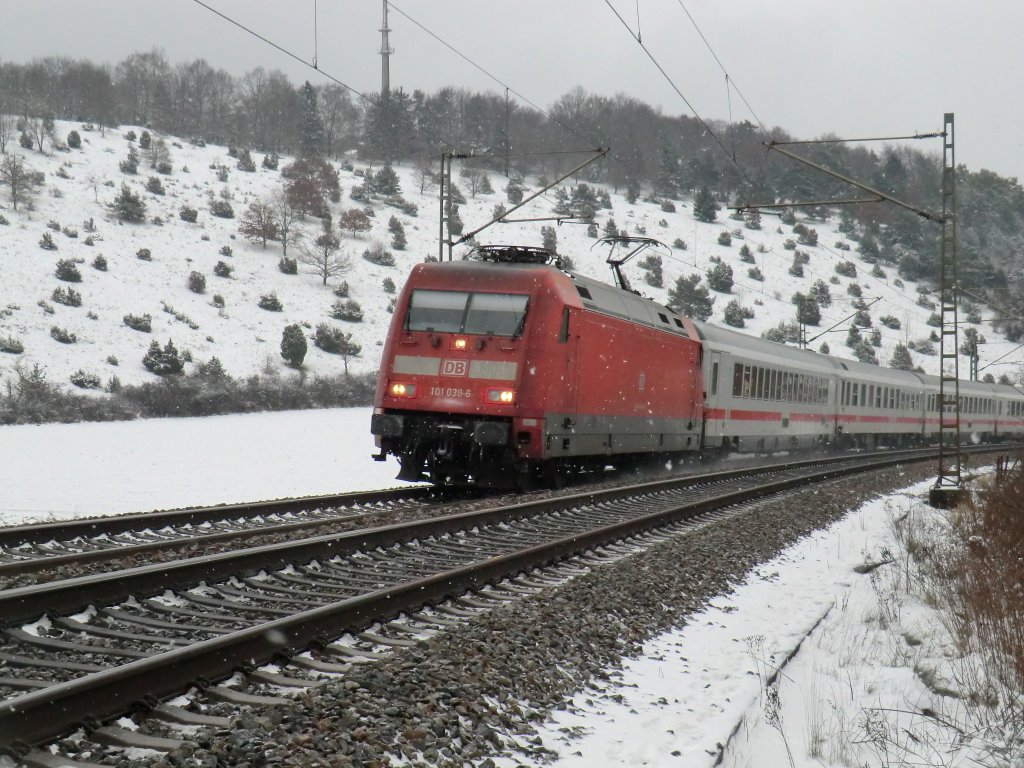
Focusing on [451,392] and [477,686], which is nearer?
[477,686]

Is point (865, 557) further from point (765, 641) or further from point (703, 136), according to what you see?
point (703, 136)

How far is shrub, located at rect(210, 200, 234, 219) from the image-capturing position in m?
62.7

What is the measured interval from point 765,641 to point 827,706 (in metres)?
1.32

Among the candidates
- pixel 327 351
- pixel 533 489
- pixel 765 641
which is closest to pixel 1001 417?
pixel 327 351

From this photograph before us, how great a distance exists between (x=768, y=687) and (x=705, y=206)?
3497 inches

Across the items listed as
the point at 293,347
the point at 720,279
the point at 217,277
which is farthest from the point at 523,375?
the point at 720,279

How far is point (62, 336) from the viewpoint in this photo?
4025 centimetres

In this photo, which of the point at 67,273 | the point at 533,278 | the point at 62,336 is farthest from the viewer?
the point at 67,273

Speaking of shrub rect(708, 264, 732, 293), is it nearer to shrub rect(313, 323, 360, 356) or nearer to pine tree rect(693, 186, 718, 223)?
pine tree rect(693, 186, 718, 223)

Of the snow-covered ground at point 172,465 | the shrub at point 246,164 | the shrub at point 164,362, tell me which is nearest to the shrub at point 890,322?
the shrub at point 246,164

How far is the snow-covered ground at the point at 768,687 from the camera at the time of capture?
4867mm

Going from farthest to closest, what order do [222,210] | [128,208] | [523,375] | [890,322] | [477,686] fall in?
[890,322]
[222,210]
[128,208]
[523,375]
[477,686]

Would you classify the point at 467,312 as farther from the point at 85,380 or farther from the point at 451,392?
the point at 85,380

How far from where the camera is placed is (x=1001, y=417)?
173ft
